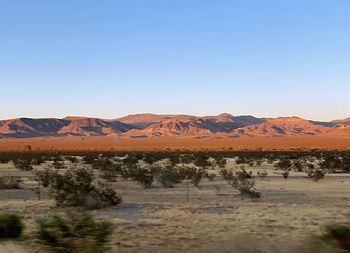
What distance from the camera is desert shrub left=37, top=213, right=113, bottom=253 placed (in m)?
9.36

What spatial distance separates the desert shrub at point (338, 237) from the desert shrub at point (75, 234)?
3.84m

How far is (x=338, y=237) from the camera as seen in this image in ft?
30.5

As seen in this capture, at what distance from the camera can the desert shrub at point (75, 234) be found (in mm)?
9362

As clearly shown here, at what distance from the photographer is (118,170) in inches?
1558

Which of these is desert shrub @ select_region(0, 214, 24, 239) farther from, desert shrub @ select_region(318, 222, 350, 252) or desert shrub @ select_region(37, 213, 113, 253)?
desert shrub @ select_region(318, 222, 350, 252)

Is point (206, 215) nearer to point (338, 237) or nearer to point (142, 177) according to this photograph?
point (338, 237)

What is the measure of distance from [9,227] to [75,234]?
3.87m

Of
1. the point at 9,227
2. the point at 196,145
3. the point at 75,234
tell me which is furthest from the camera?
the point at 196,145

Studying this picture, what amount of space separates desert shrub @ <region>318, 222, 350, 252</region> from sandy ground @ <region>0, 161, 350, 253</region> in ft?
1.86

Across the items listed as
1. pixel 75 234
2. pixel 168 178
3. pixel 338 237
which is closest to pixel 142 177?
pixel 168 178

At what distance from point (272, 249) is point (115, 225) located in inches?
319

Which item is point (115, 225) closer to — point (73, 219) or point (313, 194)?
point (73, 219)

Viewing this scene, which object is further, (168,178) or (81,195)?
(168,178)

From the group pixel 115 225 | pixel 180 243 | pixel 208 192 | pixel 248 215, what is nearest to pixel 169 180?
pixel 208 192
